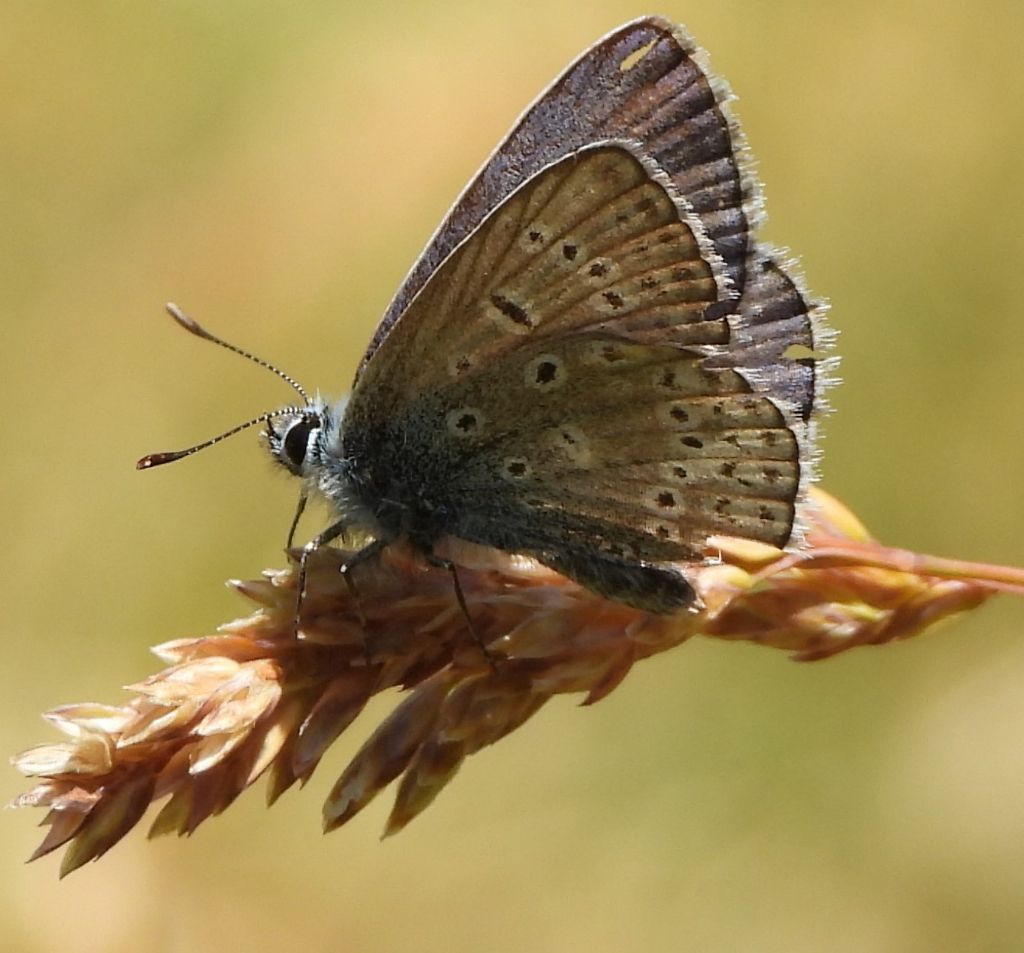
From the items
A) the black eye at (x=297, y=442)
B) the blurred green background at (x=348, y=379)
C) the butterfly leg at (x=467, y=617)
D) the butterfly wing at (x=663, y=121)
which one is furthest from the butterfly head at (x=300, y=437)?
the butterfly leg at (x=467, y=617)

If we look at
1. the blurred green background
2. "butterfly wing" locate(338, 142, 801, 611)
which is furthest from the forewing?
the blurred green background

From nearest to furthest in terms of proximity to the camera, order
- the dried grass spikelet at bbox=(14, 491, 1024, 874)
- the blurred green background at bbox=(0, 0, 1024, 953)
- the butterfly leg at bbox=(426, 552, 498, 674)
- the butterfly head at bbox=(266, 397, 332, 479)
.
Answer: the dried grass spikelet at bbox=(14, 491, 1024, 874)
the butterfly leg at bbox=(426, 552, 498, 674)
the butterfly head at bbox=(266, 397, 332, 479)
the blurred green background at bbox=(0, 0, 1024, 953)

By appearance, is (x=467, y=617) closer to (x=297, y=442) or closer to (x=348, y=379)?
(x=297, y=442)

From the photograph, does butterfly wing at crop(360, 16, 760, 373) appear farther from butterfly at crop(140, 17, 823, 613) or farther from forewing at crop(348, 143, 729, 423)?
forewing at crop(348, 143, 729, 423)

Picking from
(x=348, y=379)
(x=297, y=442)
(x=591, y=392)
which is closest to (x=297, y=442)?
(x=297, y=442)

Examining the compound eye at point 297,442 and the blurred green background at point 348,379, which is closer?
the compound eye at point 297,442

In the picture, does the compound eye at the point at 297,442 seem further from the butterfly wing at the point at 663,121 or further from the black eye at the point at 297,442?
Answer: the butterfly wing at the point at 663,121
